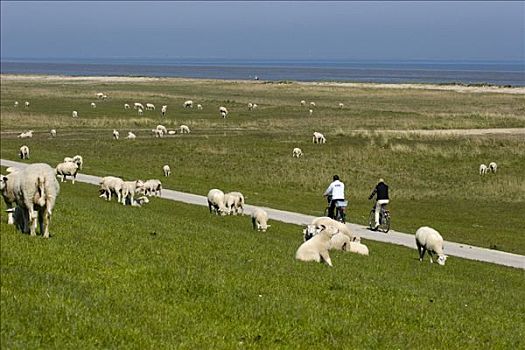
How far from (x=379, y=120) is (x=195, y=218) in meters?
59.9

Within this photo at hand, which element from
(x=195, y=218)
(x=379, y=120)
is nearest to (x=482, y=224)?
(x=195, y=218)

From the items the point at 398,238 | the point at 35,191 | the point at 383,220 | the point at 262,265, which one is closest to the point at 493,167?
the point at 383,220

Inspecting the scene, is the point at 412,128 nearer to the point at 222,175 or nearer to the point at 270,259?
the point at 222,175

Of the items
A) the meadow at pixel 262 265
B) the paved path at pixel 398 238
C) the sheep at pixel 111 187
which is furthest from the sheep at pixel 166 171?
the sheep at pixel 111 187

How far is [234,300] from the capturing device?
13.6 m

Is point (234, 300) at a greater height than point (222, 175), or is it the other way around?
point (234, 300)

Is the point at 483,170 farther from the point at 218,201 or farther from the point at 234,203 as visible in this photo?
the point at 218,201

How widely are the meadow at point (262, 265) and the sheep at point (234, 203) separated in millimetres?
1125

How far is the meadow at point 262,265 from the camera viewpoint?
1180cm

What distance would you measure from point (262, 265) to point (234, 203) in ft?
54.6

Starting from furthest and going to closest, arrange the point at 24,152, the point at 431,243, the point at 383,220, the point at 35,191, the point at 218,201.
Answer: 1. the point at 24,152
2. the point at 218,201
3. the point at 383,220
4. the point at 431,243
5. the point at 35,191

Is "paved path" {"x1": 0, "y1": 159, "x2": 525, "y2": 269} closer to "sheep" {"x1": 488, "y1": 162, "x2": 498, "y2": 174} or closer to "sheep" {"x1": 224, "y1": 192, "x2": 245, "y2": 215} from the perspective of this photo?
"sheep" {"x1": 224, "y1": 192, "x2": 245, "y2": 215}

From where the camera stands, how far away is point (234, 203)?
33.9m

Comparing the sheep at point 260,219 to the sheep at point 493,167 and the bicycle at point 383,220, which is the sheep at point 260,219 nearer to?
the bicycle at point 383,220
